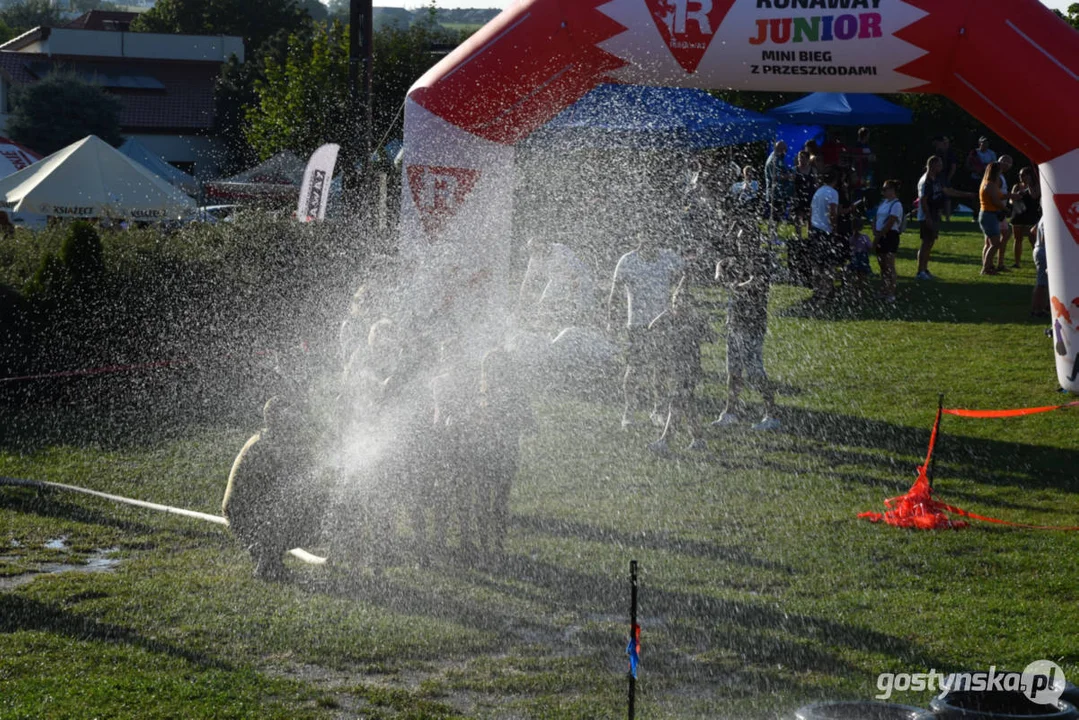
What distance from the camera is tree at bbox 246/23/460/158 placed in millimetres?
26297

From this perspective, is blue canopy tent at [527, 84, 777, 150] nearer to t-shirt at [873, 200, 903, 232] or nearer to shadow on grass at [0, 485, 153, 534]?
t-shirt at [873, 200, 903, 232]

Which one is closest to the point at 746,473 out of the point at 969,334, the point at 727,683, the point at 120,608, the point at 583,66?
the point at 583,66

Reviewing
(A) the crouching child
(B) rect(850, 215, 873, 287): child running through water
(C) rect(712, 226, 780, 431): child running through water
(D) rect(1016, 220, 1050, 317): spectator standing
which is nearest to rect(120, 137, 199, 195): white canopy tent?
(B) rect(850, 215, 873, 287): child running through water

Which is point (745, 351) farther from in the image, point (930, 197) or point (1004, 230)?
point (1004, 230)

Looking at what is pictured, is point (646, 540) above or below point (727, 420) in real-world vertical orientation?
below

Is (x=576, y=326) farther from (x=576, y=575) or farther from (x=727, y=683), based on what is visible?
(x=727, y=683)

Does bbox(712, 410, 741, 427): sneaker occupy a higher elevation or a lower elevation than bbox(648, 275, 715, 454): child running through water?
lower

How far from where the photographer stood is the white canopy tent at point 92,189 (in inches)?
822

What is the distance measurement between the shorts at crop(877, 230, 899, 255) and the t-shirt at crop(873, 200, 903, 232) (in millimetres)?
99

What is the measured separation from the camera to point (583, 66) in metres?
8.98

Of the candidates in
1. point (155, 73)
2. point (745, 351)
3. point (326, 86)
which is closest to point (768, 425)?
point (745, 351)

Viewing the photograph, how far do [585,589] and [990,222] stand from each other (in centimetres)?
1456

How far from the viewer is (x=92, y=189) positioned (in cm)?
2116

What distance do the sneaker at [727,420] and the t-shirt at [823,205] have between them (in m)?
6.75
